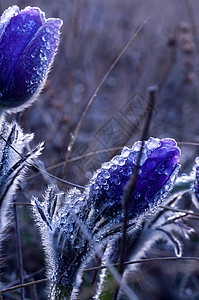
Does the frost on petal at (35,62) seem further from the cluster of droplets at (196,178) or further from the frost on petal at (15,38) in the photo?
the cluster of droplets at (196,178)

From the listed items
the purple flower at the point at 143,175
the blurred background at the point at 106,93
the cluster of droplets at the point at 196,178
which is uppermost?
the blurred background at the point at 106,93

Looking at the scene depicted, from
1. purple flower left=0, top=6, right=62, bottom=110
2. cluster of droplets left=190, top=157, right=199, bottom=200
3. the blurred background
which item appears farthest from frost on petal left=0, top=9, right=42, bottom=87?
cluster of droplets left=190, top=157, right=199, bottom=200

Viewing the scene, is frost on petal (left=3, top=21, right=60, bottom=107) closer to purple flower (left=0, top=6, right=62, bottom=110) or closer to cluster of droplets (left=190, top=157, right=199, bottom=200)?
purple flower (left=0, top=6, right=62, bottom=110)

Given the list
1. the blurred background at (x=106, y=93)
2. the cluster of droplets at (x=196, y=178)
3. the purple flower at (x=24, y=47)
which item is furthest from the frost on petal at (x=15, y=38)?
the cluster of droplets at (x=196, y=178)

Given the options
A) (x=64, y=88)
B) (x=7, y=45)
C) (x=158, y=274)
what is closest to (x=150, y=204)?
(x=7, y=45)

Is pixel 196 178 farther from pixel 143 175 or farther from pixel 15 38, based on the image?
pixel 15 38
